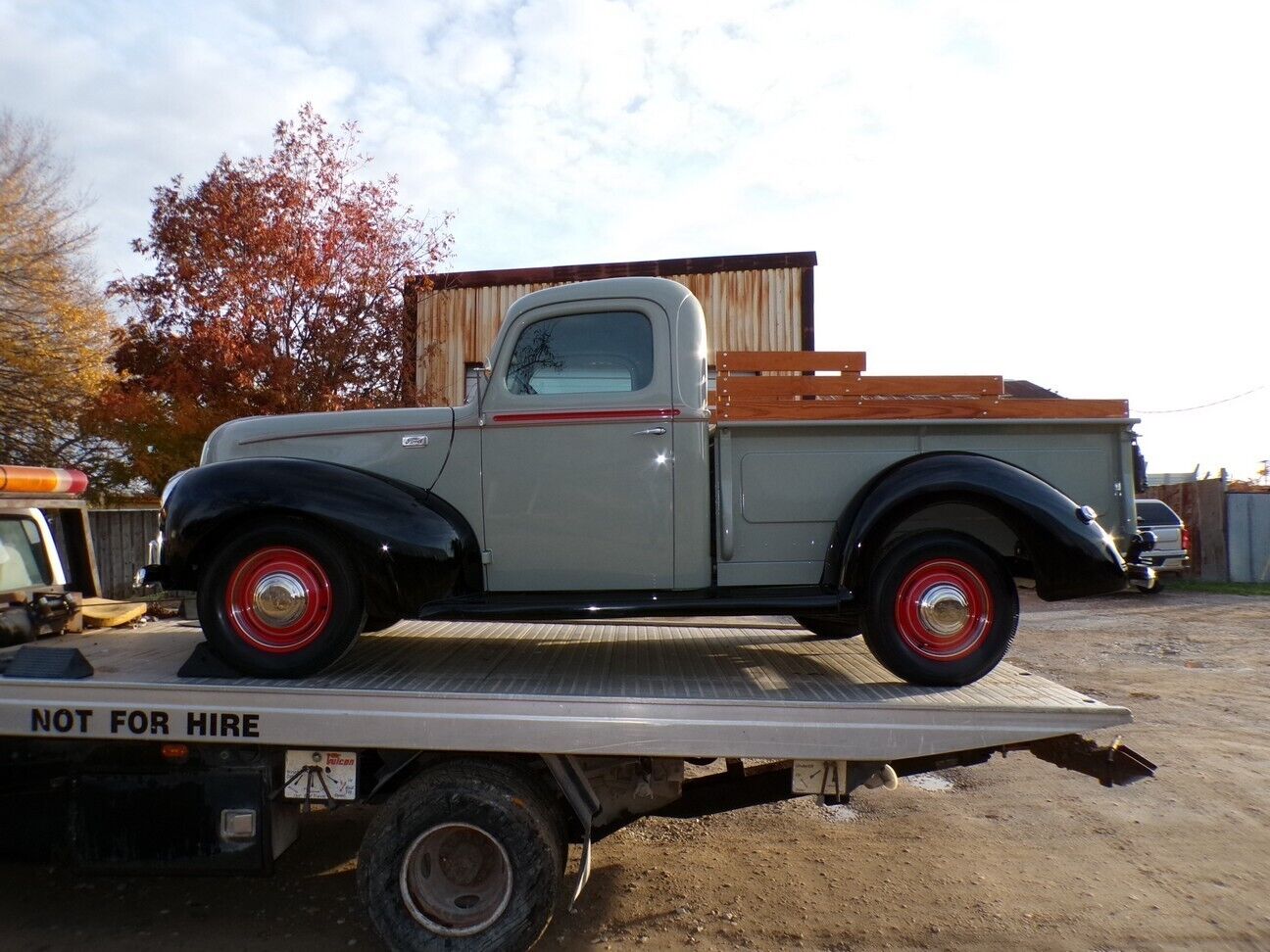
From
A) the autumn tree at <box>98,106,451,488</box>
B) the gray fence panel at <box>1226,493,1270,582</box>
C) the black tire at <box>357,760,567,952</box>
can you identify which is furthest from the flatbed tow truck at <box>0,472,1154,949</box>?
the gray fence panel at <box>1226,493,1270,582</box>

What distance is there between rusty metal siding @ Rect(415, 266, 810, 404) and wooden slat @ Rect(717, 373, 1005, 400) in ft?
29.8

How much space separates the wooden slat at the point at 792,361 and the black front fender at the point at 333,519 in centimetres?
135

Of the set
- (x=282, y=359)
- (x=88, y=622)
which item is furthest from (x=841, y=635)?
(x=282, y=359)

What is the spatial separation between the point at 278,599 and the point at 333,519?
42cm

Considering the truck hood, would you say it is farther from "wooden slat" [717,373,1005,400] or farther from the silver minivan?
the silver minivan

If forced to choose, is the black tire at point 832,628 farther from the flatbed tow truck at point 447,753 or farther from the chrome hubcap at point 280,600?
the chrome hubcap at point 280,600

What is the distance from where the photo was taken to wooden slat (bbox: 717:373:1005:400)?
3664 millimetres

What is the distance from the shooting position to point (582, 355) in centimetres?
394

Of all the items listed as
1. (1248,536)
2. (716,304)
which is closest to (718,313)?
Answer: (716,304)

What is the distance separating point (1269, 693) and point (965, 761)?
20.3 feet

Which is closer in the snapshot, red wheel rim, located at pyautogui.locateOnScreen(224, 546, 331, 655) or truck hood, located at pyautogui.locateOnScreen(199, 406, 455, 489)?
red wheel rim, located at pyautogui.locateOnScreen(224, 546, 331, 655)

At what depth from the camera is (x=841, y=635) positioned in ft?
15.9

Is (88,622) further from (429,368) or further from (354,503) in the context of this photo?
(429,368)

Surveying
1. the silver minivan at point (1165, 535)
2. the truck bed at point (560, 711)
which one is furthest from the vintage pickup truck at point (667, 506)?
the silver minivan at point (1165, 535)
